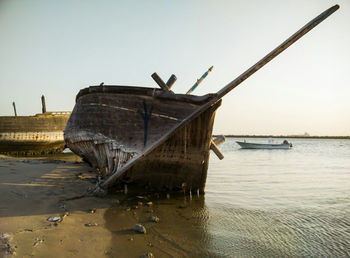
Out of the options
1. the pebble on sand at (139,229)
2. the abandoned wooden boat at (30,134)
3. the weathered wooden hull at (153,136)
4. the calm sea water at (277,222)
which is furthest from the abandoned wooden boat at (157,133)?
the abandoned wooden boat at (30,134)

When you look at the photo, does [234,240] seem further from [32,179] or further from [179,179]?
[32,179]

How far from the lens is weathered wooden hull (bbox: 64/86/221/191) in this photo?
474 centimetres

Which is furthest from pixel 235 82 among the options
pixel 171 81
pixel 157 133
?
pixel 157 133

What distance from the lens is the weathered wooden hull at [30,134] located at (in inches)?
709

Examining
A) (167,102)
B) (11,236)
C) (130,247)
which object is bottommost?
(130,247)

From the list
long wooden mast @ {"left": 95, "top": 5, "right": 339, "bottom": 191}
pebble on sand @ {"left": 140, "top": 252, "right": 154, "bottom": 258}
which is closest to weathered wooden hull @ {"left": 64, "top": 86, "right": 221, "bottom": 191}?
long wooden mast @ {"left": 95, "top": 5, "right": 339, "bottom": 191}

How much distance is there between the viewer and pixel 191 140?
5.01 metres

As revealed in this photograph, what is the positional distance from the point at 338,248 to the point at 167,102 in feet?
12.0

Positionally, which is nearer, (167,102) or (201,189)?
(167,102)

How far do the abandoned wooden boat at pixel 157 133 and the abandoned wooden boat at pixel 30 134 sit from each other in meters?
16.4

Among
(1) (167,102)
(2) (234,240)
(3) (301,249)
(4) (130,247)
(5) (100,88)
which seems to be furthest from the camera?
(5) (100,88)

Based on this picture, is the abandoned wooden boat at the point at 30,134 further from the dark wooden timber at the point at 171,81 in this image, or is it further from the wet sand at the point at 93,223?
the dark wooden timber at the point at 171,81

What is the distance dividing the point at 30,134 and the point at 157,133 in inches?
720

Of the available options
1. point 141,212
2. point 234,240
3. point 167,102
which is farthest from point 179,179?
point 234,240
